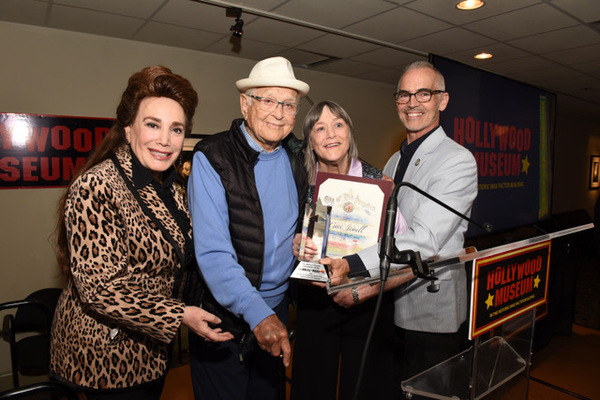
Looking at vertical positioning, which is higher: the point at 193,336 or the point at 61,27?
the point at 61,27

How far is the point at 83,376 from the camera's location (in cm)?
139

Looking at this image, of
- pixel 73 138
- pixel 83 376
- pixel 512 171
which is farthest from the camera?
pixel 73 138

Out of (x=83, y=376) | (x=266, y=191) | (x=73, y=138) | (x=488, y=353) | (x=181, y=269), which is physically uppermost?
(x=73, y=138)

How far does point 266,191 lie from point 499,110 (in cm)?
264

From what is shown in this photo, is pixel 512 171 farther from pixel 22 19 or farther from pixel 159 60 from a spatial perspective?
pixel 22 19

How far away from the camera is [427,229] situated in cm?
151

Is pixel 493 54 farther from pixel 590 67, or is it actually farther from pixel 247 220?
pixel 247 220

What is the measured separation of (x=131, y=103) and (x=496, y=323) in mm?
1488

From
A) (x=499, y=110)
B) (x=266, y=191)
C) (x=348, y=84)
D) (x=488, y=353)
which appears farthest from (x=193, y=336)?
(x=348, y=84)

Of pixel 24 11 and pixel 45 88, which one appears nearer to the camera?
pixel 24 11

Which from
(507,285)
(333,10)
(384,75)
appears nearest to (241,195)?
(507,285)

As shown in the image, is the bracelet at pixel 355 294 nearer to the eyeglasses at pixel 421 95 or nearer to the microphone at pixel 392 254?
the microphone at pixel 392 254

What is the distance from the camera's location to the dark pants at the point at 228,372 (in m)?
1.56

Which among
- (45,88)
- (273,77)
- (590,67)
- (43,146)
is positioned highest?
(590,67)
